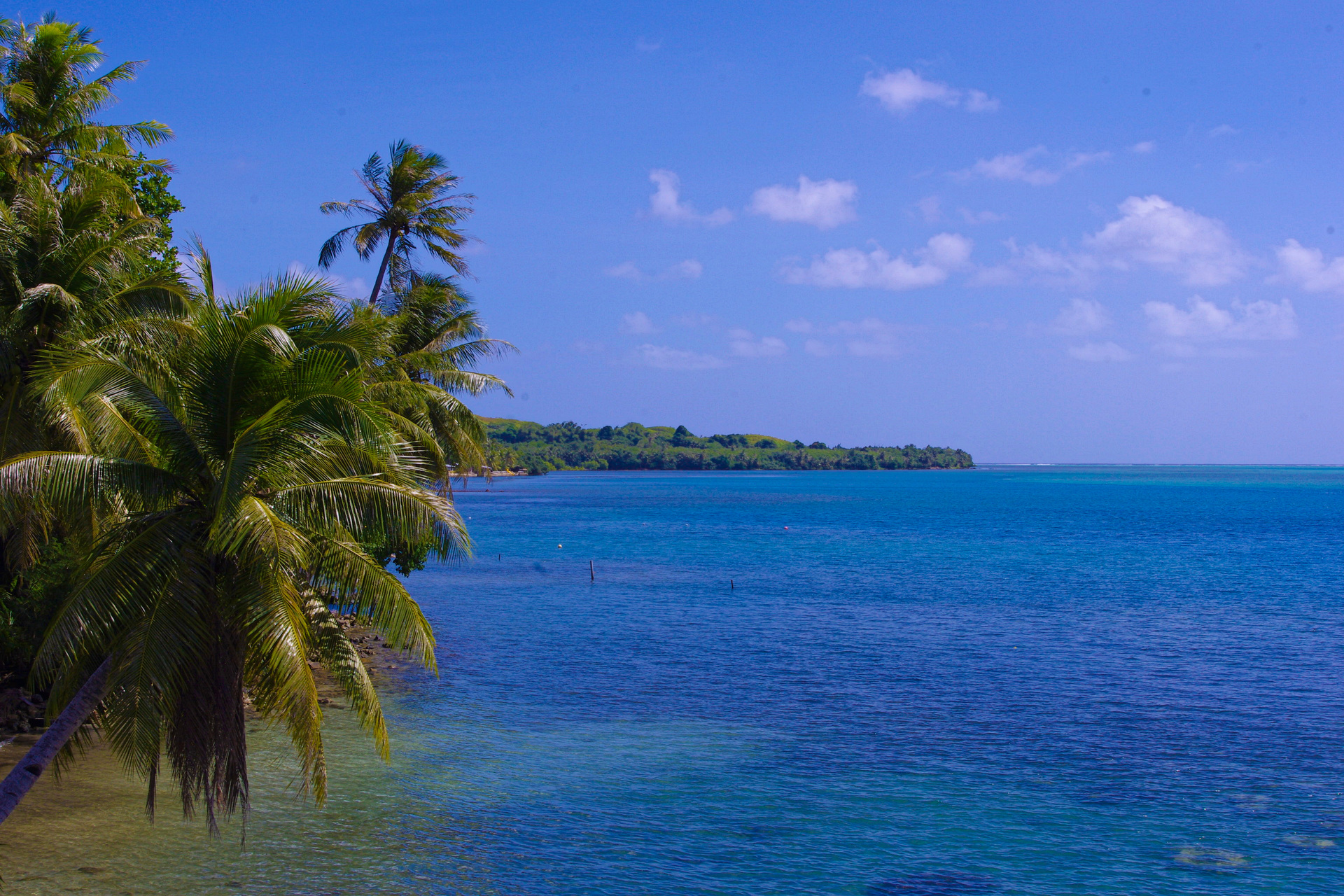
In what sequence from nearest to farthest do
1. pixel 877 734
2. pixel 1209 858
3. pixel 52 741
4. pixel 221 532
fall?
pixel 221 532 < pixel 52 741 < pixel 1209 858 < pixel 877 734

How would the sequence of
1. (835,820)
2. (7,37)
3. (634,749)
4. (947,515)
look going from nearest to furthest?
(835,820) → (634,749) → (7,37) → (947,515)

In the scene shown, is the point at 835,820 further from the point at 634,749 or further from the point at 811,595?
the point at 811,595

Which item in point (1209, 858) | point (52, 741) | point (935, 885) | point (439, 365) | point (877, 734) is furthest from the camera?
point (439, 365)

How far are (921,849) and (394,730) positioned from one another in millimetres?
14119

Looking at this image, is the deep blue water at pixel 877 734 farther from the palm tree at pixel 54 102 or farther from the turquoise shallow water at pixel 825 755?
the palm tree at pixel 54 102

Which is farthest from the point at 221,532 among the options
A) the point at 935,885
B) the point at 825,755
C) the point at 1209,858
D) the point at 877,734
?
the point at 877,734

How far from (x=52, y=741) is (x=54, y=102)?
20.6 m

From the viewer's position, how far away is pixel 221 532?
39.9 ft

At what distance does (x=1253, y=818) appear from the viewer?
64.6 ft

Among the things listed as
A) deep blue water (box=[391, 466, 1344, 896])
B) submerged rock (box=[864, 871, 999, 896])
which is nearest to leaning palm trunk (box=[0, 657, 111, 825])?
deep blue water (box=[391, 466, 1344, 896])

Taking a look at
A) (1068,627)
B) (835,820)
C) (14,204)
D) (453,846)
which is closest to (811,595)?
(1068,627)

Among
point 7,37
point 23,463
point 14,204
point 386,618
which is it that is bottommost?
point 386,618

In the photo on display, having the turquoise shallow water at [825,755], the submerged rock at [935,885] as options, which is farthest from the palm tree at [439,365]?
the submerged rock at [935,885]

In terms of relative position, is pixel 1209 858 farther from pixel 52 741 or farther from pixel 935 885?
pixel 52 741
